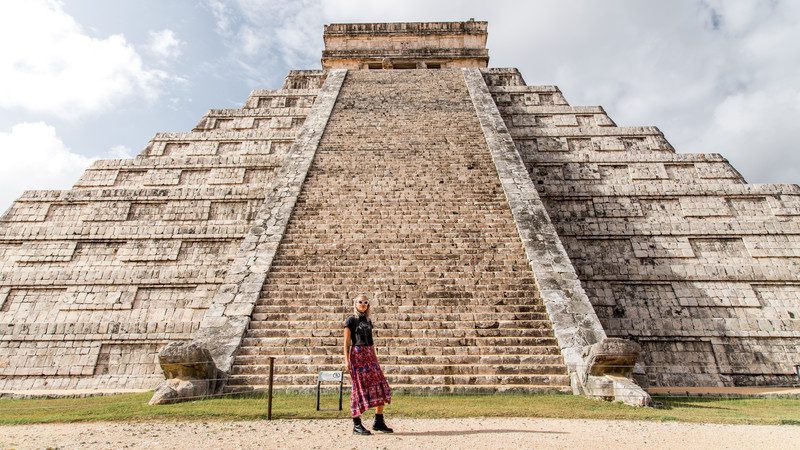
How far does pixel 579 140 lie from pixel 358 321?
1090 cm

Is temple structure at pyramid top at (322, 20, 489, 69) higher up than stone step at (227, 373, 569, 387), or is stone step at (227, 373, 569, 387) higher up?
temple structure at pyramid top at (322, 20, 489, 69)

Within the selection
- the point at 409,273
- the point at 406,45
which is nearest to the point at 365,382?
the point at 409,273

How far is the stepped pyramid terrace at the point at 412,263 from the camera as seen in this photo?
6.54 meters

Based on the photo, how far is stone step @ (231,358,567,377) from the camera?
6.15 meters

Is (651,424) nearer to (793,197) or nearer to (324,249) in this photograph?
(324,249)

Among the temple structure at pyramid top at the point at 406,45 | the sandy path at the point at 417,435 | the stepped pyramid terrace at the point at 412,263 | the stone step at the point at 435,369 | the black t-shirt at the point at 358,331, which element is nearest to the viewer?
the sandy path at the point at 417,435

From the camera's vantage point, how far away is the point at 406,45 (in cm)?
2023

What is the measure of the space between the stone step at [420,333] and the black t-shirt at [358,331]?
260cm

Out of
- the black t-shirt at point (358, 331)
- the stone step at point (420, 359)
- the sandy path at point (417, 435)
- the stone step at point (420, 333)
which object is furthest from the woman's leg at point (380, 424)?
the stone step at point (420, 333)

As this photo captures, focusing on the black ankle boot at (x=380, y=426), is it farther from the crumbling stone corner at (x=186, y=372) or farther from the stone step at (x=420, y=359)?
the crumbling stone corner at (x=186, y=372)

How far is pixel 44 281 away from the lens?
9.16 meters

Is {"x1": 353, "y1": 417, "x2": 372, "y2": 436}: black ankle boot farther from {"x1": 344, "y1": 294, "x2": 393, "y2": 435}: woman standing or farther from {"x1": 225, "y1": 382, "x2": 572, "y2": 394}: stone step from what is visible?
{"x1": 225, "y1": 382, "x2": 572, "y2": 394}: stone step

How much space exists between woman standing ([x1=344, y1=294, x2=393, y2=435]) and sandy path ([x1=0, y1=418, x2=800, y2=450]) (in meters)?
0.17

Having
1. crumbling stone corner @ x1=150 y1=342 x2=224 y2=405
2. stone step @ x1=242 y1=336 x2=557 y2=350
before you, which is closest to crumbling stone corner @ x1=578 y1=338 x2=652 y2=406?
stone step @ x1=242 y1=336 x2=557 y2=350
